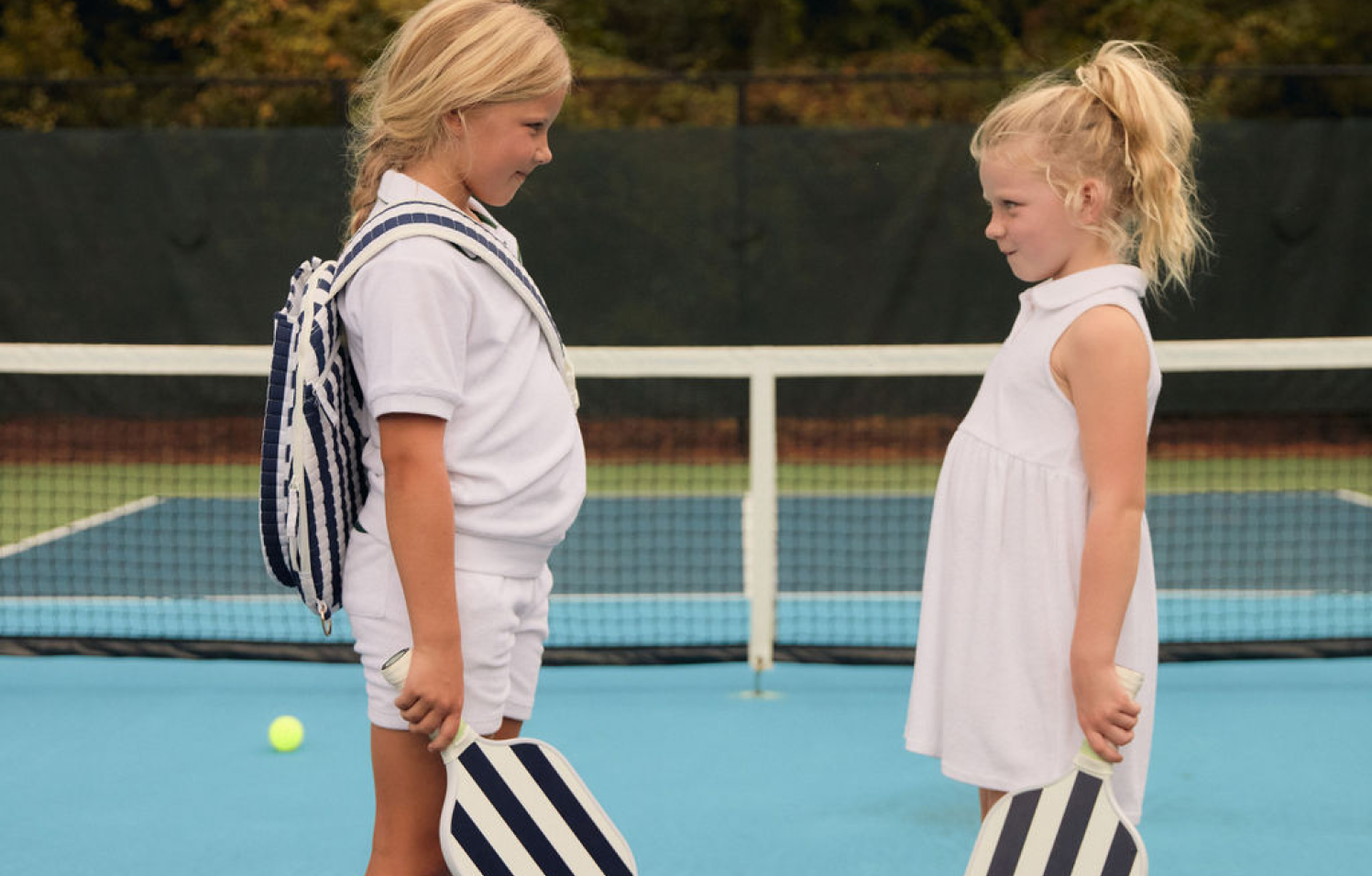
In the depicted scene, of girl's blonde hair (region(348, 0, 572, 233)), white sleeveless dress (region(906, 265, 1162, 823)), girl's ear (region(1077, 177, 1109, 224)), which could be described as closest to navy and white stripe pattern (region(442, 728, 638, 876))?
white sleeveless dress (region(906, 265, 1162, 823))

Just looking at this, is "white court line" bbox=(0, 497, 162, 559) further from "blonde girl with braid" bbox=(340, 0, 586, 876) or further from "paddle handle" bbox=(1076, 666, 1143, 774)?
"paddle handle" bbox=(1076, 666, 1143, 774)

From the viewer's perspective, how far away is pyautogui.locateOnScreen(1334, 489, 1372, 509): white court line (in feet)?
23.3

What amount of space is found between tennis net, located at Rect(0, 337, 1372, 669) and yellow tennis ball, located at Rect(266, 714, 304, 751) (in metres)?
0.72

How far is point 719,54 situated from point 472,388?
12377 millimetres

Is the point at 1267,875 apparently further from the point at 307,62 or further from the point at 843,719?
the point at 307,62

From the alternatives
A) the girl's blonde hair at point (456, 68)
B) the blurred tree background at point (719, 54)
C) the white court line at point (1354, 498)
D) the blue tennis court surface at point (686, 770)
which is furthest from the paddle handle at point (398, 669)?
the white court line at point (1354, 498)

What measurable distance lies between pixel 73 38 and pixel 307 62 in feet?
7.14

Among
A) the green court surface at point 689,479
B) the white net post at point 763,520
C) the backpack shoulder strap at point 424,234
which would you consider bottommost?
the green court surface at point 689,479

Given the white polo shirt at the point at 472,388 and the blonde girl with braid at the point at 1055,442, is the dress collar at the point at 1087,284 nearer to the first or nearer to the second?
the blonde girl with braid at the point at 1055,442

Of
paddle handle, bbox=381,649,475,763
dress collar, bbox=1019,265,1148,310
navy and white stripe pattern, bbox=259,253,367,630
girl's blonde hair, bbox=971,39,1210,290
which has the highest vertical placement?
girl's blonde hair, bbox=971,39,1210,290

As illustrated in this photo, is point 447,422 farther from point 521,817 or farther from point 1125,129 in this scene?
point 1125,129

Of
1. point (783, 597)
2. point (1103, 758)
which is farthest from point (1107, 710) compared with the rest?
point (783, 597)

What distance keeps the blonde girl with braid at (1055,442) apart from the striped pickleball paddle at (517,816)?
1.47ft

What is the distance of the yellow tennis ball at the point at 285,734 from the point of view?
11.9 ft
